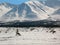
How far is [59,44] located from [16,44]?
3952mm

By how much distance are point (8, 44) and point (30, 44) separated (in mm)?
2076

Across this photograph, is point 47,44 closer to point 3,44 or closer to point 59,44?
point 59,44

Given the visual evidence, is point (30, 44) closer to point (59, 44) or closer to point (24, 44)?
point (24, 44)

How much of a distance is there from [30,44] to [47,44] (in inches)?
61.1

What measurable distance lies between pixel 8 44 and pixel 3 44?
456 millimetres

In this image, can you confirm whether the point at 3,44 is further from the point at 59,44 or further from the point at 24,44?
the point at 59,44

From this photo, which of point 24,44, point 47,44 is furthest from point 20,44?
point 47,44

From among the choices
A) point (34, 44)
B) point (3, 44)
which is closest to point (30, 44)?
Answer: point (34, 44)

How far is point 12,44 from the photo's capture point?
31281 mm

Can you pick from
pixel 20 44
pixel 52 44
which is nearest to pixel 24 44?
pixel 20 44

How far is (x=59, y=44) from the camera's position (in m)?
30.1

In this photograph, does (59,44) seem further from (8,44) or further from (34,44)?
(8,44)

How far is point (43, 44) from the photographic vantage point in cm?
3064

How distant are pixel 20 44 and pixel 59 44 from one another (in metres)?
3.55
